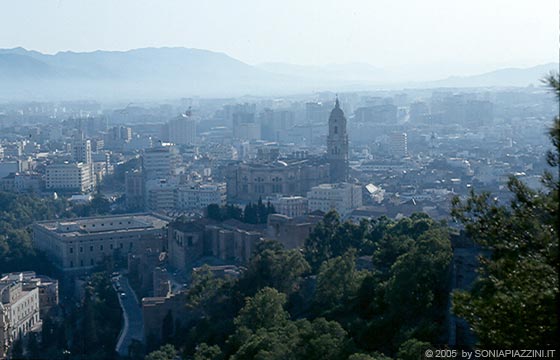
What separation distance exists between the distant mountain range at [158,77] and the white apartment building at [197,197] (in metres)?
76.0

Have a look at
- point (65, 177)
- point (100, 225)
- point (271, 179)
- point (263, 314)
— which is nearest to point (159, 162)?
point (65, 177)

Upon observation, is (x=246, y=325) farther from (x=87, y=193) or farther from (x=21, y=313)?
(x=87, y=193)

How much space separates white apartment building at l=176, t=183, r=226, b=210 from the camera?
83.3 feet

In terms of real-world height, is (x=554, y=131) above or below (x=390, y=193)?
above

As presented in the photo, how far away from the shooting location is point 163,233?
17.6 meters

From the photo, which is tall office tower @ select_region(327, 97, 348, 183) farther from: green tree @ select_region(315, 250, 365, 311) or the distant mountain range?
the distant mountain range

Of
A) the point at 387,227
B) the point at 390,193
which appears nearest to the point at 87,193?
the point at 390,193

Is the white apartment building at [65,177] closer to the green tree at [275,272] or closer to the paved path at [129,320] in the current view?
the paved path at [129,320]

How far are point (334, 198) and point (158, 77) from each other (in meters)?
109

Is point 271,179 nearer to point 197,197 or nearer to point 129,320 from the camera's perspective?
point 197,197

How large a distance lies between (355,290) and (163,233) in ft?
28.5

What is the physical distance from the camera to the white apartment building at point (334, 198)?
884 inches

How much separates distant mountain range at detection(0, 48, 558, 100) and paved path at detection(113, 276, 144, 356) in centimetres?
8690

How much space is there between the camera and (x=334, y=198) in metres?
22.6
